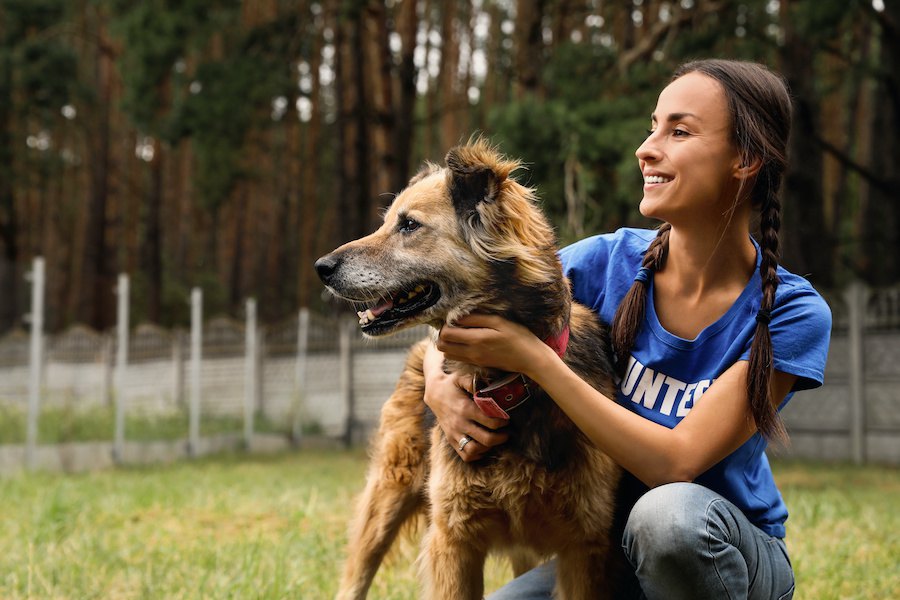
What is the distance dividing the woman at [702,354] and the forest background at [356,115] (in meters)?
0.64

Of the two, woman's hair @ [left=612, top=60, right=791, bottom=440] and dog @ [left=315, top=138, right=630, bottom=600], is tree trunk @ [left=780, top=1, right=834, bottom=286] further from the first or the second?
dog @ [left=315, top=138, right=630, bottom=600]

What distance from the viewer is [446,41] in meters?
26.4

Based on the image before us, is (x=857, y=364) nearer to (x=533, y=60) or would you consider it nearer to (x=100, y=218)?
(x=533, y=60)

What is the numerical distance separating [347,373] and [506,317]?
1319cm

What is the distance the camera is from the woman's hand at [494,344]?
2691 millimetres

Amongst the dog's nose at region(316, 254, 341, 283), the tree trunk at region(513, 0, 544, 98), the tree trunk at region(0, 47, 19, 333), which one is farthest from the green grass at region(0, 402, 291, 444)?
the dog's nose at region(316, 254, 341, 283)

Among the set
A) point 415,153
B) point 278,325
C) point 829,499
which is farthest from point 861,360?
point 415,153

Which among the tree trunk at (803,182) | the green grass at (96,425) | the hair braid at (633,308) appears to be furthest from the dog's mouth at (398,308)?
the tree trunk at (803,182)

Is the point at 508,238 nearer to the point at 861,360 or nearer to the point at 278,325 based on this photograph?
the point at 861,360

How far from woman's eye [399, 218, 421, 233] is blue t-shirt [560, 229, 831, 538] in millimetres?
791

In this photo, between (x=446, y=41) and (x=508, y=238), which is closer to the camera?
(x=508, y=238)

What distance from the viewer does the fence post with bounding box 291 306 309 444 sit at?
15.2 meters

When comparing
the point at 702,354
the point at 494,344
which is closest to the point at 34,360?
the point at 494,344

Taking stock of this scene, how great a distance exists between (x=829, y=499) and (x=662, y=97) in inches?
241
